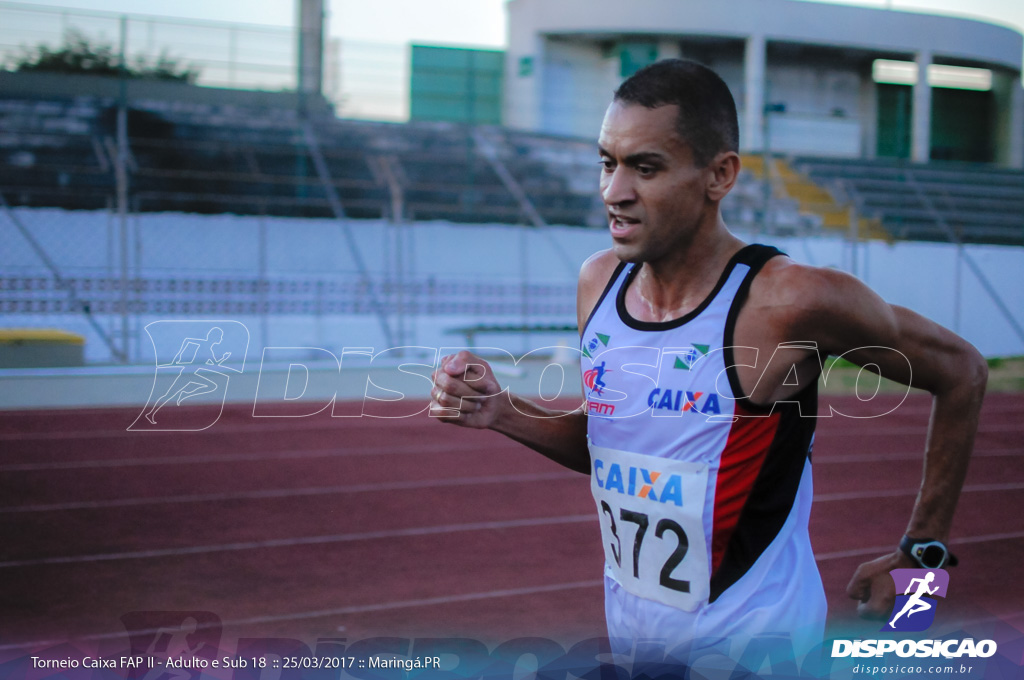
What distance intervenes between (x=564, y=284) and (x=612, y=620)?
44.5 ft

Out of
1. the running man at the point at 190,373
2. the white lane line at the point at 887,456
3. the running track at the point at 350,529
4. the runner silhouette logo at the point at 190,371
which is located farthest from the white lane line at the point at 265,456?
the white lane line at the point at 887,456

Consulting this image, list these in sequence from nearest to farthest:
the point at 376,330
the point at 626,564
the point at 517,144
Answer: the point at 626,564 → the point at 376,330 → the point at 517,144

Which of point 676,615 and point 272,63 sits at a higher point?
point 272,63

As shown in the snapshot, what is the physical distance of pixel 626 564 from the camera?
1896 mm

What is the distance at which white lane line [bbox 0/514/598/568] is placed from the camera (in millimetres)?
5031

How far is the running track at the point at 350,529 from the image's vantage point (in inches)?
171

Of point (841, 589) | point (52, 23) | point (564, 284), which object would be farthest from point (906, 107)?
point (841, 589)

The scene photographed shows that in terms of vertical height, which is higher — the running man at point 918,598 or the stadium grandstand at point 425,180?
the stadium grandstand at point 425,180

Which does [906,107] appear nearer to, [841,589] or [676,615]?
[841,589]

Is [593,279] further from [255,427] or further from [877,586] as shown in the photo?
[255,427]

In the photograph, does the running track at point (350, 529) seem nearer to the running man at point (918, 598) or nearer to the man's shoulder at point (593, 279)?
the running man at point (918, 598)

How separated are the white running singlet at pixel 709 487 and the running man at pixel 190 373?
8.11m

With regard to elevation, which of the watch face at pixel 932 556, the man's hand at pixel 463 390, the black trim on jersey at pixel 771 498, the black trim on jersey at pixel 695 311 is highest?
the black trim on jersey at pixel 695 311

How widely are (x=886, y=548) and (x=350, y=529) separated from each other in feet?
10.5
